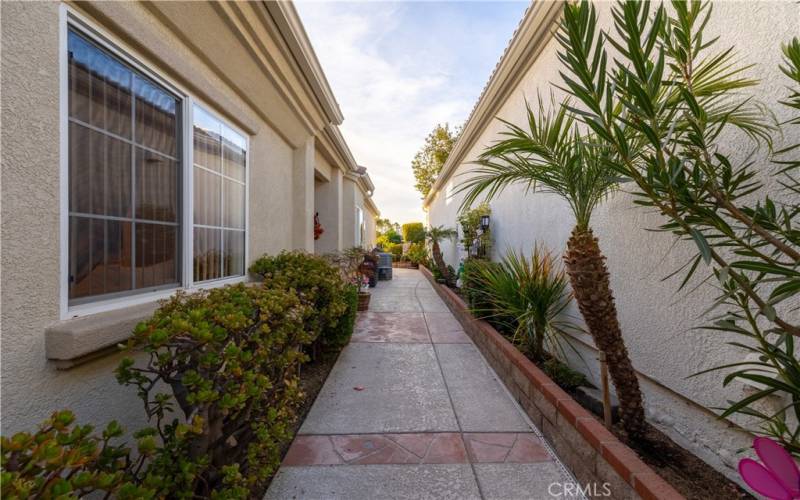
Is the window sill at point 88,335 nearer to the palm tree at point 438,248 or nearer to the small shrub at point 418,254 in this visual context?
the palm tree at point 438,248

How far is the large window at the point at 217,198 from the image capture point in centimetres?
329

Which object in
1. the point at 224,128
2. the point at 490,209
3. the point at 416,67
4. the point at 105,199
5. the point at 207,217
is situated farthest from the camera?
the point at 416,67

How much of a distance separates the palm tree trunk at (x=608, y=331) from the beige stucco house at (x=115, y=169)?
3257 millimetres

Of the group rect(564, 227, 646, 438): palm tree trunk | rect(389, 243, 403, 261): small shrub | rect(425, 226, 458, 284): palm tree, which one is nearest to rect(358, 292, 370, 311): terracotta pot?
rect(425, 226, 458, 284): palm tree

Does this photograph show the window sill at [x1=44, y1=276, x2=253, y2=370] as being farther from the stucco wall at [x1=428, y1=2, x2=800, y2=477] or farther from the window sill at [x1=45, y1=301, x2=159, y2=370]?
the stucco wall at [x1=428, y1=2, x2=800, y2=477]

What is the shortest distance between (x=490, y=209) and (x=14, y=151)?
7.33 metres

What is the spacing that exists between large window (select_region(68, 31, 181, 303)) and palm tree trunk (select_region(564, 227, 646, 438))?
11.3 feet

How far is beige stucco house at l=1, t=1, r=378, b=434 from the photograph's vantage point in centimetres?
162

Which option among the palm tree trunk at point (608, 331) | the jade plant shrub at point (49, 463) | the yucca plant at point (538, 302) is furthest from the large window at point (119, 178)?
the yucca plant at point (538, 302)

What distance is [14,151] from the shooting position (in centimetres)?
158

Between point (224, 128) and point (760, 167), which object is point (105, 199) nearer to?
point (224, 128)

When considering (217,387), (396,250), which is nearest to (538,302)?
(217,387)

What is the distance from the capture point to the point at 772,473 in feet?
3.49

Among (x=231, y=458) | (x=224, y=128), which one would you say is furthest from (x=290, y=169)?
(x=231, y=458)
